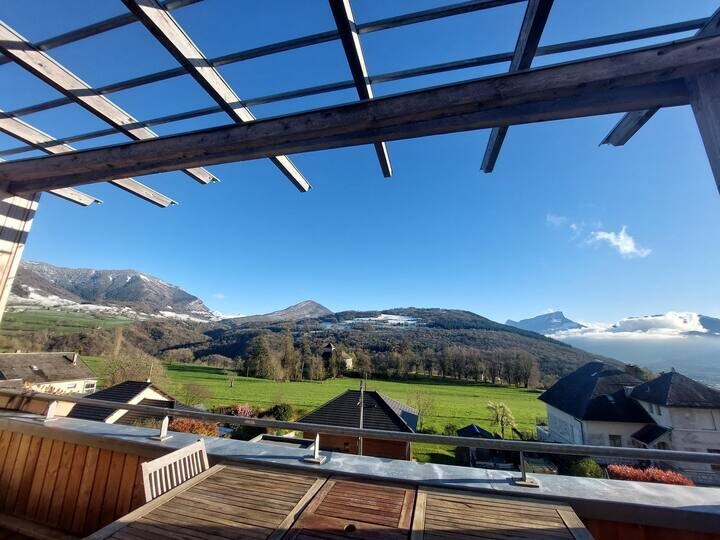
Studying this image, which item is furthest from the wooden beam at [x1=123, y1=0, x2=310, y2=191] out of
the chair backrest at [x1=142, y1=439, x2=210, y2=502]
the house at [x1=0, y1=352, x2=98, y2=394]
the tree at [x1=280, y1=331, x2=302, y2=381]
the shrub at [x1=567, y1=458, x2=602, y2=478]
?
the tree at [x1=280, y1=331, x2=302, y2=381]

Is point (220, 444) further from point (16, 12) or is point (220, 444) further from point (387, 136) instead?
point (16, 12)

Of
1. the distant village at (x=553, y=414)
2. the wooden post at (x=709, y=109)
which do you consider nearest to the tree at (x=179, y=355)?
the distant village at (x=553, y=414)

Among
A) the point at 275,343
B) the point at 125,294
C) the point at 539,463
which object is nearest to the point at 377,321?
the point at 275,343

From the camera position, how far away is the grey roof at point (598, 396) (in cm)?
1580

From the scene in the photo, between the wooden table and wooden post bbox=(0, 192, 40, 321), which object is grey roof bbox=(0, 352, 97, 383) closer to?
wooden post bbox=(0, 192, 40, 321)

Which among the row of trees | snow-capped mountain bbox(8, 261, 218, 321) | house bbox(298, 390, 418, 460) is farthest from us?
snow-capped mountain bbox(8, 261, 218, 321)

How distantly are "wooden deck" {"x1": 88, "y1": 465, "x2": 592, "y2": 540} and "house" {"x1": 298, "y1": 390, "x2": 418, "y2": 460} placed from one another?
8.62 metres

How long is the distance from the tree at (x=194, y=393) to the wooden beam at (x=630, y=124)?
2722 centimetres

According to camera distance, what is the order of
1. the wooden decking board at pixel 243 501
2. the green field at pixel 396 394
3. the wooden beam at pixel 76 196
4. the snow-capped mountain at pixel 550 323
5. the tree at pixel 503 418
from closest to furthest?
the wooden decking board at pixel 243 501 → the wooden beam at pixel 76 196 → the tree at pixel 503 418 → the green field at pixel 396 394 → the snow-capped mountain at pixel 550 323

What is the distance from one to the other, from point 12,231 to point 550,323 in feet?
640

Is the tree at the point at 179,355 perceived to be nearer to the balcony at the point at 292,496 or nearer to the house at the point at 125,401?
the house at the point at 125,401

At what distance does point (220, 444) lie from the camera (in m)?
2.09

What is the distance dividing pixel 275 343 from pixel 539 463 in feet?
113

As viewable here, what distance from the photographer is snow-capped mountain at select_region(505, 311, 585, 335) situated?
151 m
